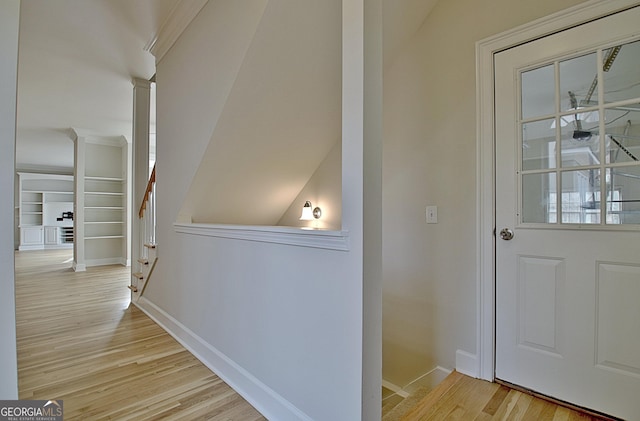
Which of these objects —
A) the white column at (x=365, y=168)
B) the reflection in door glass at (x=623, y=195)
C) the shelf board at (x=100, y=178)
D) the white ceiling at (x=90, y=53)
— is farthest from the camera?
the shelf board at (x=100, y=178)

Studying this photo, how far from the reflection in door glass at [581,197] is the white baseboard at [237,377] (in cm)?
164

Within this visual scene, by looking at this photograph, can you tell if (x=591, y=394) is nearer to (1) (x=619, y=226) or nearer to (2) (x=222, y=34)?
(1) (x=619, y=226)

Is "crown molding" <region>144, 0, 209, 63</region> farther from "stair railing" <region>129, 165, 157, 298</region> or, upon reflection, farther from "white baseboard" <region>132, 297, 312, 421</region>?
"white baseboard" <region>132, 297, 312, 421</region>

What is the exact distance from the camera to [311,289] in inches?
55.7

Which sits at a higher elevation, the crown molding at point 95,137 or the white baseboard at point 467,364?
the crown molding at point 95,137

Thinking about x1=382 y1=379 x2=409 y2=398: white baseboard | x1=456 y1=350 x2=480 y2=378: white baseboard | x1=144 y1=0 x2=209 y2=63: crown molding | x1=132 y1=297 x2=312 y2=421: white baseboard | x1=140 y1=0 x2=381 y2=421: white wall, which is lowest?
x1=382 y1=379 x2=409 y2=398: white baseboard

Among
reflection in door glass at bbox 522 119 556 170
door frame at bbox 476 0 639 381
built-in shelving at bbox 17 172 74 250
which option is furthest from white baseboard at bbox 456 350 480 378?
built-in shelving at bbox 17 172 74 250

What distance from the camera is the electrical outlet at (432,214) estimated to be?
2021 mm

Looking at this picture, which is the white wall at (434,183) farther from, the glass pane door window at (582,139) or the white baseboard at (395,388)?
the glass pane door window at (582,139)

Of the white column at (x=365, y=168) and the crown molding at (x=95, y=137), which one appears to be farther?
the crown molding at (x=95, y=137)

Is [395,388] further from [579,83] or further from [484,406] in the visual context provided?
[579,83]

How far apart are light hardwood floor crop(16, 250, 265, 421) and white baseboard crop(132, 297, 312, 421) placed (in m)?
0.04

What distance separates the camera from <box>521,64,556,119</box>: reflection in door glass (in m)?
1.65

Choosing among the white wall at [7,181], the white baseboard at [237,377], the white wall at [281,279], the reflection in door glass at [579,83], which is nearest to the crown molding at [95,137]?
the white wall at [281,279]
